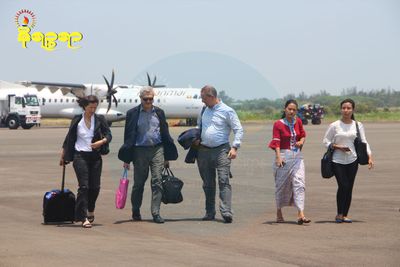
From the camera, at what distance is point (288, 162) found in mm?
11781

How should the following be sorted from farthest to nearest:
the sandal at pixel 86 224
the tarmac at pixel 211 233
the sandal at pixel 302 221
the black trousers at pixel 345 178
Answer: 1. the black trousers at pixel 345 178
2. the sandal at pixel 302 221
3. the sandal at pixel 86 224
4. the tarmac at pixel 211 233

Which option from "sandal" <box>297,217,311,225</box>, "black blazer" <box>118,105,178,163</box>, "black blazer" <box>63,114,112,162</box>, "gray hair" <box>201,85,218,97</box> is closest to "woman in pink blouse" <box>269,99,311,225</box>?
"sandal" <box>297,217,311,225</box>

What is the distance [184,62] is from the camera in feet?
68.0

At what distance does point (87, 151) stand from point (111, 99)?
50.1m

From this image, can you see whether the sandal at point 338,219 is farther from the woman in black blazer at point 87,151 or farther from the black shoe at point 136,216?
the woman in black blazer at point 87,151

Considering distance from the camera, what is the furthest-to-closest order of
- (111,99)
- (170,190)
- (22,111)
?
(111,99) < (22,111) < (170,190)

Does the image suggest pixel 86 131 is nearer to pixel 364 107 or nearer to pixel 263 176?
pixel 263 176

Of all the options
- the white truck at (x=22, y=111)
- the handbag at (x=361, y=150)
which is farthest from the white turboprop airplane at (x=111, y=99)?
the handbag at (x=361, y=150)

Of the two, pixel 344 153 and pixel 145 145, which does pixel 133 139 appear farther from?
pixel 344 153

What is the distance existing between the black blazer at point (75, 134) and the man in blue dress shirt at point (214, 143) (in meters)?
1.30

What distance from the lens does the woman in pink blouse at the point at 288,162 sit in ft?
38.5

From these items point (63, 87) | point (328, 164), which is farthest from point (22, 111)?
point (328, 164)

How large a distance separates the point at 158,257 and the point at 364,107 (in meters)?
110

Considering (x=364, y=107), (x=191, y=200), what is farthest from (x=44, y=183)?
(x=364, y=107)
